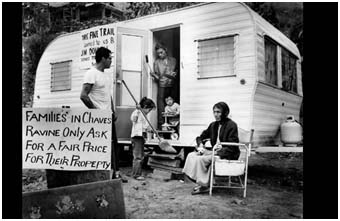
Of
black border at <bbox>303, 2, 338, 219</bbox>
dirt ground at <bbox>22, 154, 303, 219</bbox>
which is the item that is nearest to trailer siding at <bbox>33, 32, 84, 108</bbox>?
dirt ground at <bbox>22, 154, 303, 219</bbox>

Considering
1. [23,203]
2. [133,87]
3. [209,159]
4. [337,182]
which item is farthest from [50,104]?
[337,182]

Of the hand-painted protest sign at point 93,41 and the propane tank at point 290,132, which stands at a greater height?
the hand-painted protest sign at point 93,41

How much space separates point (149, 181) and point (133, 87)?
1122 mm

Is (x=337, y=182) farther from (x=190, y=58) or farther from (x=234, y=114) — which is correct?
(x=190, y=58)

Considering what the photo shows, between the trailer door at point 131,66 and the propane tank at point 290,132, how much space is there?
1.54m

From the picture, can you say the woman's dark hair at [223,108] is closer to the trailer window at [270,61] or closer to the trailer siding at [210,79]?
the trailer siding at [210,79]

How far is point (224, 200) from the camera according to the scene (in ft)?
9.62

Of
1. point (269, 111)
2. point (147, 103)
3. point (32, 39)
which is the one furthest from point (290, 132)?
point (32, 39)

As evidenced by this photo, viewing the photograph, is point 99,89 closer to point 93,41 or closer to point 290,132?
point 93,41

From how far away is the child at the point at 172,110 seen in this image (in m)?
3.83

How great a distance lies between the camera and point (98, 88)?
2.92 meters

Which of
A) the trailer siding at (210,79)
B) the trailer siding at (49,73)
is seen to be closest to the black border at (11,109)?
the trailer siding at (49,73)

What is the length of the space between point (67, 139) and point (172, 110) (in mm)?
1391

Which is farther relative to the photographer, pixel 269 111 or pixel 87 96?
pixel 269 111
